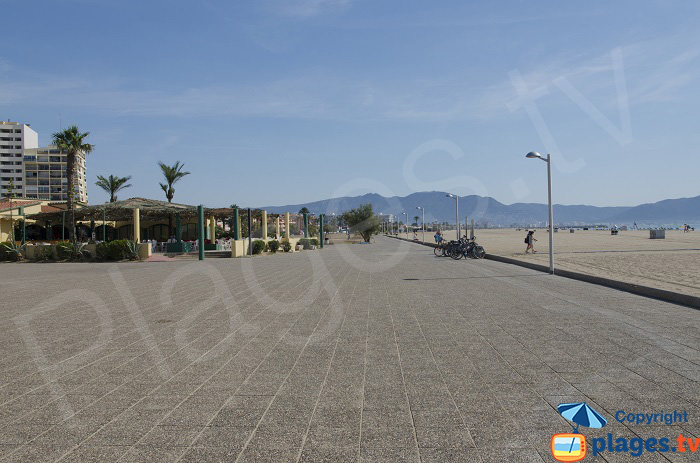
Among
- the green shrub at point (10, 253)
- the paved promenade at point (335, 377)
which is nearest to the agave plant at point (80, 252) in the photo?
the green shrub at point (10, 253)

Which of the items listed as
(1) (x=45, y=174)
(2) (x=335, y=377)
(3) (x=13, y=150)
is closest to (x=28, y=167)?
(1) (x=45, y=174)

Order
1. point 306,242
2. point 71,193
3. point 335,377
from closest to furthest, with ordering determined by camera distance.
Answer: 1. point 335,377
2. point 71,193
3. point 306,242

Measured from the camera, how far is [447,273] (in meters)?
20.1

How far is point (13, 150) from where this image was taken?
117 metres

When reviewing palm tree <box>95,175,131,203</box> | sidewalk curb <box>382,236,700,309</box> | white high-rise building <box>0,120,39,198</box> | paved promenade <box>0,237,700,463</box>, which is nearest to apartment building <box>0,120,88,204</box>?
white high-rise building <box>0,120,39,198</box>

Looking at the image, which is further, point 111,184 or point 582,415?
point 111,184

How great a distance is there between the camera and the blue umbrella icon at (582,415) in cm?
441

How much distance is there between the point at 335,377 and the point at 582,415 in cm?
251

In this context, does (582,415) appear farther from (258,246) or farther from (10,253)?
(10,253)

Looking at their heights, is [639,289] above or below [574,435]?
above

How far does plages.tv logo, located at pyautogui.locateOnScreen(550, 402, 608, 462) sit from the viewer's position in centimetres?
385

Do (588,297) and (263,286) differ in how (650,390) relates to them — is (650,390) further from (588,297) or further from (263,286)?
(263,286)

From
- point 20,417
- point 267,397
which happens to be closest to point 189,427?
point 267,397

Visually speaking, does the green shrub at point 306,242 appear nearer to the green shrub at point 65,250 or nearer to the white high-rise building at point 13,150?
the green shrub at point 65,250
